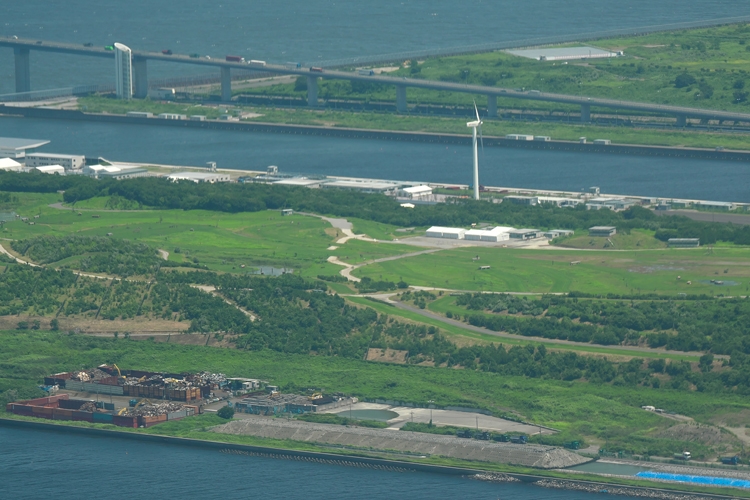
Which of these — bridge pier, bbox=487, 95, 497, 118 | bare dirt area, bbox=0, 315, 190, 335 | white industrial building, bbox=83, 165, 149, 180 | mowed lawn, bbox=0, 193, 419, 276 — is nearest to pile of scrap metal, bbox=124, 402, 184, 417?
bare dirt area, bbox=0, 315, 190, 335

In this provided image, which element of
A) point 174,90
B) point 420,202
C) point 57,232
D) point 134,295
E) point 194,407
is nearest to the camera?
point 194,407

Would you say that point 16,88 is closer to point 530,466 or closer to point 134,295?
point 134,295

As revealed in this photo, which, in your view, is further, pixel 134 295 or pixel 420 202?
pixel 420 202

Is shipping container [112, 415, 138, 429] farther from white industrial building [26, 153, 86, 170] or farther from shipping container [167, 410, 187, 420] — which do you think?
Result: white industrial building [26, 153, 86, 170]

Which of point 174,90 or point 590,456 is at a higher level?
point 174,90

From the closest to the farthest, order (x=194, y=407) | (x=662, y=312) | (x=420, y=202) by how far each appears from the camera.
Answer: (x=194, y=407) < (x=662, y=312) < (x=420, y=202)

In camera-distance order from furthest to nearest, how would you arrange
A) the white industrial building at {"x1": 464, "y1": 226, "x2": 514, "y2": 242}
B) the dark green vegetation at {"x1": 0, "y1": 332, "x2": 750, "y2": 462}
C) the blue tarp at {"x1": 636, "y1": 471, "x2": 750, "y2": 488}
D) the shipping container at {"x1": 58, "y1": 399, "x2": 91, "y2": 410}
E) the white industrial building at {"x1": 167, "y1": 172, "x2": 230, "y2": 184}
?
the white industrial building at {"x1": 167, "y1": 172, "x2": 230, "y2": 184} < the white industrial building at {"x1": 464, "y1": 226, "x2": 514, "y2": 242} < the shipping container at {"x1": 58, "y1": 399, "x2": 91, "y2": 410} < the dark green vegetation at {"x1": 0, "y1": 332, "x2": 750, "y2": 462} < the blue tarp at {"x1": 636, "y1": 471, "x2": 750, "y2": 488}

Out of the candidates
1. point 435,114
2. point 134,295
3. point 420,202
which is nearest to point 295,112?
point 435,114

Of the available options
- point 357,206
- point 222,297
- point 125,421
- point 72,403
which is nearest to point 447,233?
point 357,206
